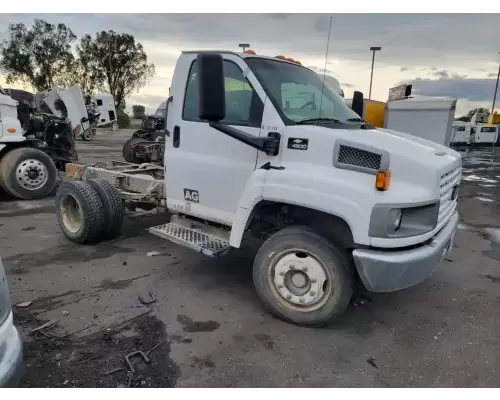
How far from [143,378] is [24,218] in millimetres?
5231

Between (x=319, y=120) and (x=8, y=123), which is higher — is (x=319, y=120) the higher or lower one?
the higher one

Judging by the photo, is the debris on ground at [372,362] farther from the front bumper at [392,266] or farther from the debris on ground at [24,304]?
the debris on ground at [24,304]

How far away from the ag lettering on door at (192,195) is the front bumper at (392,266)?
1.90 meters

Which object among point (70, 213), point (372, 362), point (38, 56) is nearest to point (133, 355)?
point (372, 362)

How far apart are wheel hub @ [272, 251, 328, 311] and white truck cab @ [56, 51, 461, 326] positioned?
1 cm

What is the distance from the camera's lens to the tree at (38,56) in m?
32.7

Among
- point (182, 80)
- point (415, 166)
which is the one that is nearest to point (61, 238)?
point (182, 80)

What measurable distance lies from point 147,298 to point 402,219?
2510 millimetres

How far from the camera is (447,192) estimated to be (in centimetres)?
366

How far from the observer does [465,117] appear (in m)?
46.3

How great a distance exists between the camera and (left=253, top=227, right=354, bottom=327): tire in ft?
11.2

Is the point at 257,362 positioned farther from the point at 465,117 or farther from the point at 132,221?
the point at 465,117

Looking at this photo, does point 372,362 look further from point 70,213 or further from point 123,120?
point 123,120

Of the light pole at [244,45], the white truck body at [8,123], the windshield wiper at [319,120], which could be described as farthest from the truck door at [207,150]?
the white truck body at [8,123]
